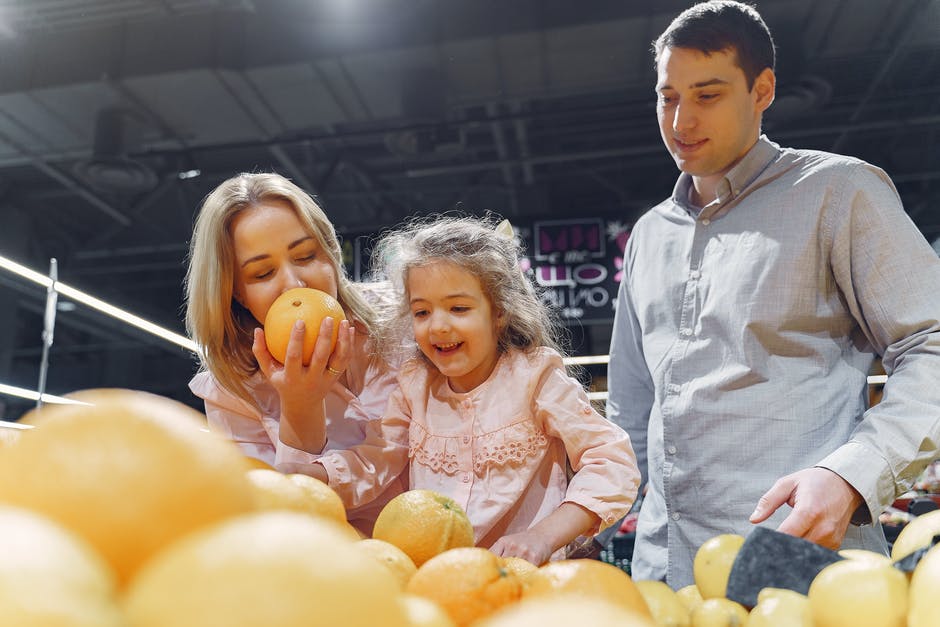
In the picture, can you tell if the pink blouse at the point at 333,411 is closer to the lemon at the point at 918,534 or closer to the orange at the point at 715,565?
the orange at the point at 715,565

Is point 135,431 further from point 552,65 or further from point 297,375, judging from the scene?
point 552,65

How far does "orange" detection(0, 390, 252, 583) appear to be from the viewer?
0.45 m

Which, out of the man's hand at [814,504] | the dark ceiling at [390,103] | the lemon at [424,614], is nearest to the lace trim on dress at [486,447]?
the man's hand at [814,504]

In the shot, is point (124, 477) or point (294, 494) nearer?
point (124, 477)

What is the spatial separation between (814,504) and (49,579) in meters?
1.12

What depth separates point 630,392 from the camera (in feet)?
7.32

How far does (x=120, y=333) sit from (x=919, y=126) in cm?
1276

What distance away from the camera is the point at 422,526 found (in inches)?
36.8

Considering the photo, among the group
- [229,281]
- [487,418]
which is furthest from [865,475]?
[229,281]

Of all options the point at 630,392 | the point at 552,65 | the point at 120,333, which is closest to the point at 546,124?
the point at 552,65

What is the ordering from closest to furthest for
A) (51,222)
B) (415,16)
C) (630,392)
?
(630,392), (415,16), (51,222)

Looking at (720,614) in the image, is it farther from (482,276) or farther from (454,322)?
(482,276)

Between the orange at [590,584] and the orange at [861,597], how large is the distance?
0.16m

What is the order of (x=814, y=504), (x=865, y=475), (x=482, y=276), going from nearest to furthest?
1. (x=814, y=504)
2. (x=865, y=475)
3. (x=482, y=276)
